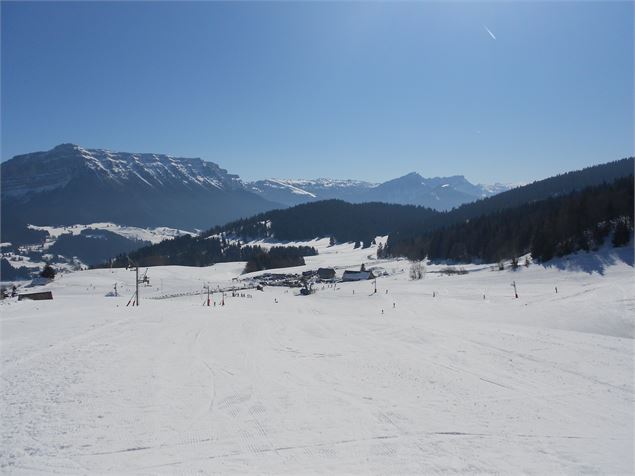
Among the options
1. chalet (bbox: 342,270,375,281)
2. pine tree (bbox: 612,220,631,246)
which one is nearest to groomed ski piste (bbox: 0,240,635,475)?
pine tree (bbox: 612,220,631,246)

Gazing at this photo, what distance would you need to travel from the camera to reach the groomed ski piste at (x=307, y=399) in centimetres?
745

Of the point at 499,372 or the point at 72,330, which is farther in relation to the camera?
the point at 72,330

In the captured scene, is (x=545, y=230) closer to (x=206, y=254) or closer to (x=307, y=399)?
(x=307, y=399)

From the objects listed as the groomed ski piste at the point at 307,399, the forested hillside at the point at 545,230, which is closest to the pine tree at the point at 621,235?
the forested hillside at the point at 545,230

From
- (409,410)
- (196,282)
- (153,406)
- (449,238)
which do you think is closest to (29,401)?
(153,406)

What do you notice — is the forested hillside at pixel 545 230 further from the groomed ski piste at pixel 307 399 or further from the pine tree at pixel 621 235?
the groomed ski piste at pixel 307 399

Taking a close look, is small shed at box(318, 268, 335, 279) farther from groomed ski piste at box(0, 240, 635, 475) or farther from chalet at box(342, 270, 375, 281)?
groomed ski piste at box(0, 240, 635, 475)

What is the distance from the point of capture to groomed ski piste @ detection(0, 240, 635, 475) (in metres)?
7.45

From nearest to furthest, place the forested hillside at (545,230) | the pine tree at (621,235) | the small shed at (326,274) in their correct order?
the pine tree at (621,235) < the forested hillside at (545,230) < the small shed at (326,274)

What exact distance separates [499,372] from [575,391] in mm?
2245

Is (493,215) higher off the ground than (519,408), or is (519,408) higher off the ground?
(493,215)

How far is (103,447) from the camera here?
25.1 feet

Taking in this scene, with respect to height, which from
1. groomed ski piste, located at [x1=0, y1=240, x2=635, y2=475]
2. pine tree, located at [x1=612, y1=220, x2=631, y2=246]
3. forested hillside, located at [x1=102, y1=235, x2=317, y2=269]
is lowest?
groomed ski piste, located at [x1=0, y1=240, x2=635, y2=475]

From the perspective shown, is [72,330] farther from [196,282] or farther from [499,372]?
[196,282]
